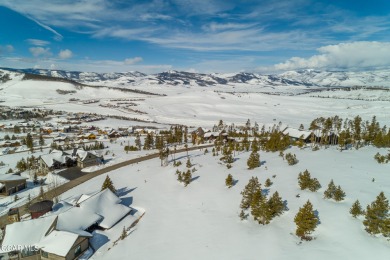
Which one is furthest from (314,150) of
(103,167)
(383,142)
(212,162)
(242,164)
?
(103,167)

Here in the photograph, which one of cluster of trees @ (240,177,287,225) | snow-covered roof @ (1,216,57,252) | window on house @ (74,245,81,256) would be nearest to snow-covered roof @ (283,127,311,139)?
cluster of trees @ (240,177,287,225)

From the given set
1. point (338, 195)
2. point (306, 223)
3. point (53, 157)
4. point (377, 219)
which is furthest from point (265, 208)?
point (53, 157)

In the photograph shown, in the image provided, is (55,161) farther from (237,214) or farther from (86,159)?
(237,214)

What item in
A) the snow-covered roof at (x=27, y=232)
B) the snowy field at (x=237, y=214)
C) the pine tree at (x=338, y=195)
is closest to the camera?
the snowy field at (x=237, y=214)

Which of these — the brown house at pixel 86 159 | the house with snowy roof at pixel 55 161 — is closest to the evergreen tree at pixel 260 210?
the brown house at pixel 86 159

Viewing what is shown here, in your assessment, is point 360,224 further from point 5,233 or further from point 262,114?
point 262,114

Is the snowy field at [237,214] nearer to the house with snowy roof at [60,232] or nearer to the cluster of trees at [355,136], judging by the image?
the house with snowy roof at [60,232]
